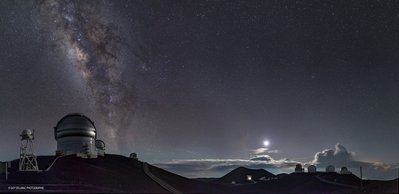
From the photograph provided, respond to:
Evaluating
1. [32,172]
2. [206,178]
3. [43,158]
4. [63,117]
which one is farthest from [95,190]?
[206,178]

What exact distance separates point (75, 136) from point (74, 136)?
224 mm

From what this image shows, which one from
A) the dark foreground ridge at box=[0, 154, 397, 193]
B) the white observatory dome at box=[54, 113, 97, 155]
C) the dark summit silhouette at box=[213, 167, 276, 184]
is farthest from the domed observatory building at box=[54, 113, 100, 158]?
the dark summit silhouette at box=[213, 167, 276, 184]

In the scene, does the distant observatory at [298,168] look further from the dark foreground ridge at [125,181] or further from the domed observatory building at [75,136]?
the domed observatory building at [75,136]

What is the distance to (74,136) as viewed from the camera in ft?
285

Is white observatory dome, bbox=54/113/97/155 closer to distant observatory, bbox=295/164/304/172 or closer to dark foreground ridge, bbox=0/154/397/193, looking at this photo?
dark foreground ridge, bbox=0/154/397/193

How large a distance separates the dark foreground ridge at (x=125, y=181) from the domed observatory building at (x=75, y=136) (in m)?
2.62

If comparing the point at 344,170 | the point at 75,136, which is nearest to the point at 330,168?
the point at 344,170

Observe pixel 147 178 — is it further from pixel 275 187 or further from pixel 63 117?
pixel 275 187

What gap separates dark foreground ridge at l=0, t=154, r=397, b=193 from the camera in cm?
6212

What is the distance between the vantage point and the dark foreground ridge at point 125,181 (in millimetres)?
62125

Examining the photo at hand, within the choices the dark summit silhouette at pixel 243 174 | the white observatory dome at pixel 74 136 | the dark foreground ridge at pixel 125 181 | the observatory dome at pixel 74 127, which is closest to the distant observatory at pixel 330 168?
the dark foreground ridge at pixel 125 181

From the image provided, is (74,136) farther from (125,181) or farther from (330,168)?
(330,168)

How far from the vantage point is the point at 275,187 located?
339 ft

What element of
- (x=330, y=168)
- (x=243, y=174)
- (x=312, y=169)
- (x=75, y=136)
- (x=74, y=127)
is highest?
(x=74, y=127)
